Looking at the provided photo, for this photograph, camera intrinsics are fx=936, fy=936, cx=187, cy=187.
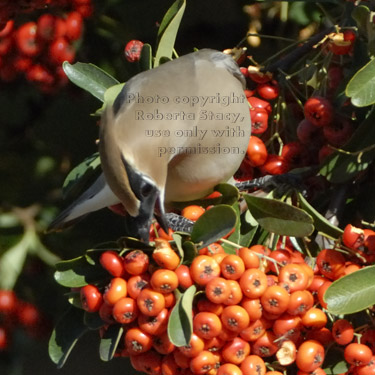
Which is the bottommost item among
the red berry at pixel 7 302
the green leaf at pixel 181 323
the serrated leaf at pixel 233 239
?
the red berry at pixel 7 302

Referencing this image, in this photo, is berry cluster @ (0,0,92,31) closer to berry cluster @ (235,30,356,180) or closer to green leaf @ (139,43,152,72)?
green leaf @ (139,43,152,72)

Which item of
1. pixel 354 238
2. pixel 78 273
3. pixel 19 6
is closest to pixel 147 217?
pixel 78 273

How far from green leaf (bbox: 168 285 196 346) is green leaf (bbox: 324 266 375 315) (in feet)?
0.81

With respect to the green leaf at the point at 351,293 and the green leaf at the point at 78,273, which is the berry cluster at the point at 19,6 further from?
the green leaf at the point at 351,293

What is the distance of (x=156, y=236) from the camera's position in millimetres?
1782

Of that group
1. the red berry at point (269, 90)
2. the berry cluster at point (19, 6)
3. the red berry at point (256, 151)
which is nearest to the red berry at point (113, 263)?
the red berry at point (256, 151)

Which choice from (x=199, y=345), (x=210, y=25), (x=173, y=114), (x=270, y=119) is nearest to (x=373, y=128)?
(x=270, y=119)

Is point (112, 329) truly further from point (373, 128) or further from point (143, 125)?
point (373, 128)

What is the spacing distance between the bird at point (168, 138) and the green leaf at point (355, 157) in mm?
237

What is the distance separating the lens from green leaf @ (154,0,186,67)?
1984 millimetres

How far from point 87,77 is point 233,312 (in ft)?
2.19

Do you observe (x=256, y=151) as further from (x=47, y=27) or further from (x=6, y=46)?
(x=6, y=46)

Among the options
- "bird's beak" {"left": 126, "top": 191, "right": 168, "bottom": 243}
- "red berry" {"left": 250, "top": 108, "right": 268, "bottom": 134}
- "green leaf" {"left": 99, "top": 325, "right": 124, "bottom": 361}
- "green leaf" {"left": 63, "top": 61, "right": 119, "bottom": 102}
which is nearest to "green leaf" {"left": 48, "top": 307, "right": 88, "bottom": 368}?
"green leaf" {"left": 99, "top": 325, "right": 124, "bottom": 361}

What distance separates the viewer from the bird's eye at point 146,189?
1833mm
